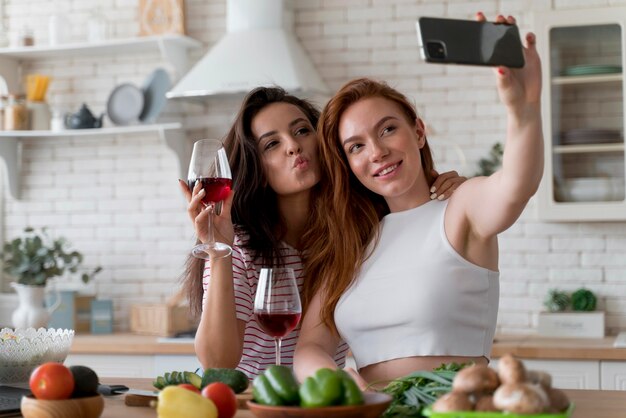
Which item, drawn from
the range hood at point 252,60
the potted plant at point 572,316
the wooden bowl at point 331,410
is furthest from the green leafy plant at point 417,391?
the range hood at point 252,60

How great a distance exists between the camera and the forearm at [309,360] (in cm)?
214

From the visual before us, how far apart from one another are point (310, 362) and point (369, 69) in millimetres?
2637

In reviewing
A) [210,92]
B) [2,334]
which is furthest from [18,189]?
[2,334]

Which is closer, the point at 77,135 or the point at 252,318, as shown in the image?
the point at 252,318

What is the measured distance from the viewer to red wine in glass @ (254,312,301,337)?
5.93ft

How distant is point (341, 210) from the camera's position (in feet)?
7.91

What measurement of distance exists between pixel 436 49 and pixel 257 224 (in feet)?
3.93

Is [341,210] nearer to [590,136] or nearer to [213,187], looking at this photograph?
[213,187]

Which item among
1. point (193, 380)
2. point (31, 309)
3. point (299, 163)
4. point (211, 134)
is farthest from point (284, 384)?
point (211, 134)

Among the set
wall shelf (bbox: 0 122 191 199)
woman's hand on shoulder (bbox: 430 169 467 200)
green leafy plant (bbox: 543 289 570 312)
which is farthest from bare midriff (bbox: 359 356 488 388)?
wall shelf (bbox: 0 122 191 199)

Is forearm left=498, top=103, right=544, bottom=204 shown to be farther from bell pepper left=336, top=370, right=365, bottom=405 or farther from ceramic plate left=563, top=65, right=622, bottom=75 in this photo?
ceramic plate left=563, top=65, right=622, bottom=75

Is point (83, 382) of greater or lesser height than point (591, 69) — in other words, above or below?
below

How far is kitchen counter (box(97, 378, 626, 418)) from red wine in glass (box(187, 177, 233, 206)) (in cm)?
49

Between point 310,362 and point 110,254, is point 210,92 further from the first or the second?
point 310,362
